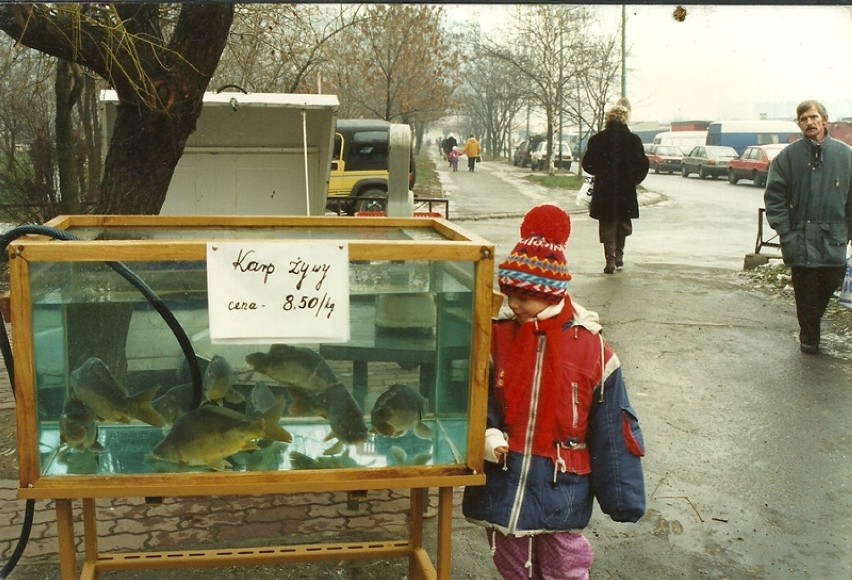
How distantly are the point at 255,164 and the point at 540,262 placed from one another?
6.26 m

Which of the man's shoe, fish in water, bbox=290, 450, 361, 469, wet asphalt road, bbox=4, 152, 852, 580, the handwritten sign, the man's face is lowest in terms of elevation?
wet asphalt road, bbox=4, 152, 852, 580

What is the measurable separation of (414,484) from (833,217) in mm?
5180

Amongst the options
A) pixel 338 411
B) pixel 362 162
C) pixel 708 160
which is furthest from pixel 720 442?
pixel 708 160

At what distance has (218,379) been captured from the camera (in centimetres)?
266

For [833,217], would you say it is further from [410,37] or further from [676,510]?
[410,37]

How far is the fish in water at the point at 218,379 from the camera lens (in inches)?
105

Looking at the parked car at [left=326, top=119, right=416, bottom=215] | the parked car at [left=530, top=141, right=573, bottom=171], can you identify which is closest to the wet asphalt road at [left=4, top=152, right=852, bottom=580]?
the parked car at [left=326, top=119, right=416, bottom=215]

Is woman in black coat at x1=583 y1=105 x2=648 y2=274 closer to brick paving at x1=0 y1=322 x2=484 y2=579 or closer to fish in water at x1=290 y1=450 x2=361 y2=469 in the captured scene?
brick paving at x1=0 y1=322 x2=484 y2=579

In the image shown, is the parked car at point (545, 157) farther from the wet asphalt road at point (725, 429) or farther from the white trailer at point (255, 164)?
the white trailer at point (255, 164)

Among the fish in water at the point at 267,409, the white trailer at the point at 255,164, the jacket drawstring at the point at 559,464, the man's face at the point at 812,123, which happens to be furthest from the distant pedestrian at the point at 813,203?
the fish in water at the point at 267,409

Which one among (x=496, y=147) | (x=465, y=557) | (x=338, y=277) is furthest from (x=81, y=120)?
(x=496, y=147)

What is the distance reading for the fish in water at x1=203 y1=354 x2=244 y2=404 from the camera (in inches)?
105

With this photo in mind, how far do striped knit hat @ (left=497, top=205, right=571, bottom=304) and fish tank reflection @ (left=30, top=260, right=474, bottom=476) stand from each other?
0.53ft

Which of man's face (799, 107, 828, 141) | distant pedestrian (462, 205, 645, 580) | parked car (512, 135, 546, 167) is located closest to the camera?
distant pedestrian (462, 205, 645, 580)
